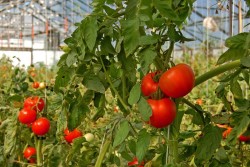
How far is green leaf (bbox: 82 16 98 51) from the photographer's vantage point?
3.11ft

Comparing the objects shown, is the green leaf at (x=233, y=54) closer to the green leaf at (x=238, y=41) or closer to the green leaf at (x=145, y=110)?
the green leaf at (x=238, y=41)

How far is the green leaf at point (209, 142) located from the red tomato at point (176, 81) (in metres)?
0.20

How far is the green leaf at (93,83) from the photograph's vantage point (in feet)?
3.41

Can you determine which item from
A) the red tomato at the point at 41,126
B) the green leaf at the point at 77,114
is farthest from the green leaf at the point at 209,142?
the red tomato at the point at 41,126

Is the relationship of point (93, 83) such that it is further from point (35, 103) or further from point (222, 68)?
point (35, 103)

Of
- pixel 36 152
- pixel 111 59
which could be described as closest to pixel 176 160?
pixel 111 59

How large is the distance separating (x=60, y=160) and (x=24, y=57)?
1390 cm

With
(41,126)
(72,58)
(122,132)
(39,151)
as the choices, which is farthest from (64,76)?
(39,151)

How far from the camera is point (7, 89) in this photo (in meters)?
2.21

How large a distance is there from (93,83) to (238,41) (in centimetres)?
31

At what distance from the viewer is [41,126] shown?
1.74m

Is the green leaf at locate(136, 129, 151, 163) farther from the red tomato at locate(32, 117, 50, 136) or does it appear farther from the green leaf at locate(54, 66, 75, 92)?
the red tomato at locate(32, 117, 50, 136)

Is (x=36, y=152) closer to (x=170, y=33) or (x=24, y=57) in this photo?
(x=170, y=33)

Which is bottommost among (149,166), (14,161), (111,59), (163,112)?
(14,161)
